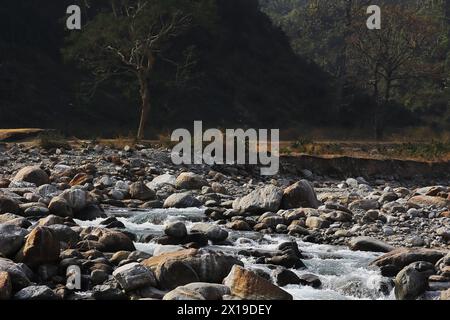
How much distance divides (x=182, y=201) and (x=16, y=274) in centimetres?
574

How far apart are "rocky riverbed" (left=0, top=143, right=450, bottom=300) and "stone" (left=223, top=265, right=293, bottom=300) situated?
0.5 inches

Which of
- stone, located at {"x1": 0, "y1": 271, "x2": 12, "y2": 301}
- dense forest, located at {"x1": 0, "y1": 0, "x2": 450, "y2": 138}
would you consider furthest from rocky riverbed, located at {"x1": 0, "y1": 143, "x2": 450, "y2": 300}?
dense forest, located at {"x1": 0, "y1": 0, "x2": 450, "y2": 138}

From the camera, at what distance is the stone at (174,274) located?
22.2ft

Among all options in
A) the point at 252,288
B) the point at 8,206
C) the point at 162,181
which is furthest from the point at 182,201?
the point at 252,288

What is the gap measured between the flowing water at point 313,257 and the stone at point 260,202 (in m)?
0.72

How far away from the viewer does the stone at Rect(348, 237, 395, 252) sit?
886 centimetres

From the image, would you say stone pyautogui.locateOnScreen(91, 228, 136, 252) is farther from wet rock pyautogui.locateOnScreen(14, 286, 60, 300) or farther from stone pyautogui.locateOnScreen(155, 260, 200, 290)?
wet rock pyautogui.locateOnScreen(14, 286, 60, 300)

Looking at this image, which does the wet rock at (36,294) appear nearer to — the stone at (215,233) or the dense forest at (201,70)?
the stone at (215,233)

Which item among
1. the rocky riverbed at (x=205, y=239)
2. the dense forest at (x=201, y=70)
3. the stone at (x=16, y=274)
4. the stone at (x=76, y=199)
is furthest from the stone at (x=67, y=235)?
the dense forest at (x=201, y=70)

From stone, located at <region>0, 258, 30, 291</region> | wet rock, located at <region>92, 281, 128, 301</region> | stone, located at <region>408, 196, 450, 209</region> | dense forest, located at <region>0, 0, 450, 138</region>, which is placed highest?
dense forest, located at <region>0, 0, 450, 138</region>

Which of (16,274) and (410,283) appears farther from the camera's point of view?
(410,283)

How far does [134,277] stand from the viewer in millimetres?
6660

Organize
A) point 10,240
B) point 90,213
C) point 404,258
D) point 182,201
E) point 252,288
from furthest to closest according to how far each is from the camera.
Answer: point 182,201 → point 90,213 → point 404,258 → point 10,240 → point 252,288

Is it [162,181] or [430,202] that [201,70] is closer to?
[162,181]
